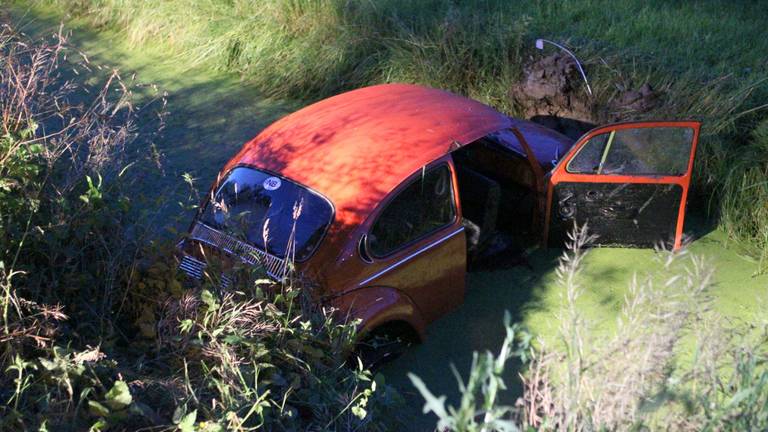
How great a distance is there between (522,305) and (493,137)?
1385 mm

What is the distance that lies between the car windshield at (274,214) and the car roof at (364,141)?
82 millimetres

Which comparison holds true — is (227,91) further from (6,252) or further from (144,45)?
(6,252)

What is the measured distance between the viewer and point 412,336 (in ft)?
17.8

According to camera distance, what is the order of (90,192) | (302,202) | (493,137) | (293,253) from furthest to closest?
1. (493,137)
2. (302,202)
3. (293,253)
4. (90,192)

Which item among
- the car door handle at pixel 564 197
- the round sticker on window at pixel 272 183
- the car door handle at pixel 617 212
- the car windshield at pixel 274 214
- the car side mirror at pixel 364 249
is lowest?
the car door handle at pixel 617 212

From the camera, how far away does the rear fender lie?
490 cm

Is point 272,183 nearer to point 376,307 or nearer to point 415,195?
point 415,195

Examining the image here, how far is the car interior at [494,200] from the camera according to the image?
6164 mm

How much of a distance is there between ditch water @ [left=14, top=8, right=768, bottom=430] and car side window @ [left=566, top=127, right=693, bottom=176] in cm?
81

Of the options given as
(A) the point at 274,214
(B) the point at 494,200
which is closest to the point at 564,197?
(B) the point at 494,200

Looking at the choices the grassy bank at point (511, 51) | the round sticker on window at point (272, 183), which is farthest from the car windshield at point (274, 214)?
the grassy bank at point (511, 51)

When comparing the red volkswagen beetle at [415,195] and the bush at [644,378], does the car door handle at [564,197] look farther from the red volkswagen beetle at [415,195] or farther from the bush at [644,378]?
the bush at [644,378]

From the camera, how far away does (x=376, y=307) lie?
4996mm

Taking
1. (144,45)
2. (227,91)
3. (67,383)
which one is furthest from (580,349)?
(144,45)
